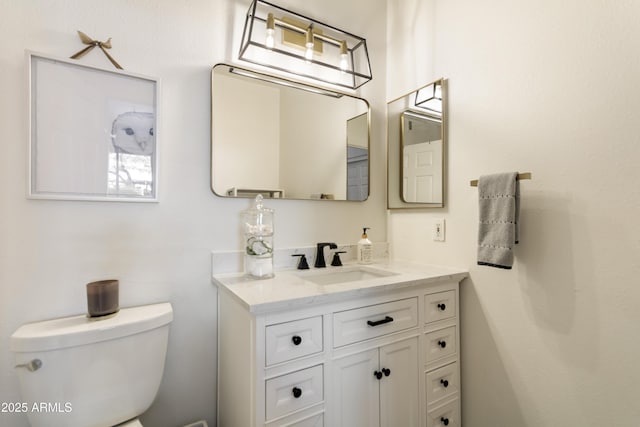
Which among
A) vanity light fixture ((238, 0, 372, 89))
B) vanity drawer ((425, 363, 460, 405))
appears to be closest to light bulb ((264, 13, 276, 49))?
vanity light fixture ((238, 0, 372, 89))

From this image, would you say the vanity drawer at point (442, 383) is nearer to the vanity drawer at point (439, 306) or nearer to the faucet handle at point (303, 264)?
the vanity drawer at point (439, 306)

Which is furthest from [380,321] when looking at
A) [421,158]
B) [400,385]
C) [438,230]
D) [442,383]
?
[421,158]

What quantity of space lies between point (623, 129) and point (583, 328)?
2.30ft

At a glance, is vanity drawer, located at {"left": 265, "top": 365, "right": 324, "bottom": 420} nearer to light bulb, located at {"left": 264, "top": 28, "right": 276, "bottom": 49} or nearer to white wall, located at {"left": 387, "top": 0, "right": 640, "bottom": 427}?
white wall, located at {"left": 387, "top": 0, "right": 640, "bottom": 427}

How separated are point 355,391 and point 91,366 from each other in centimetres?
91

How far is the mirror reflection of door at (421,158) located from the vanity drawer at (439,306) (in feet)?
1.64

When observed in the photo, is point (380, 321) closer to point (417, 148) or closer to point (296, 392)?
point (296, 392)

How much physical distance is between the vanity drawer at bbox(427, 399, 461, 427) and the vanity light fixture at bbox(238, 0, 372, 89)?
175 centimetres

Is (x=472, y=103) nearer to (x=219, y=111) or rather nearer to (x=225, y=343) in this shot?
(x=219, y=111)

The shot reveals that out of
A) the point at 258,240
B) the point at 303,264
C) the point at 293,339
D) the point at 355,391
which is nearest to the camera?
the point at 293,339

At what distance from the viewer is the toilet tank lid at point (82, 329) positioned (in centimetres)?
88

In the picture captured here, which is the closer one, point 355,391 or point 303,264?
point 355,391

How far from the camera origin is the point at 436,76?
159cm

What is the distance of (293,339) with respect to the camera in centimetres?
98
